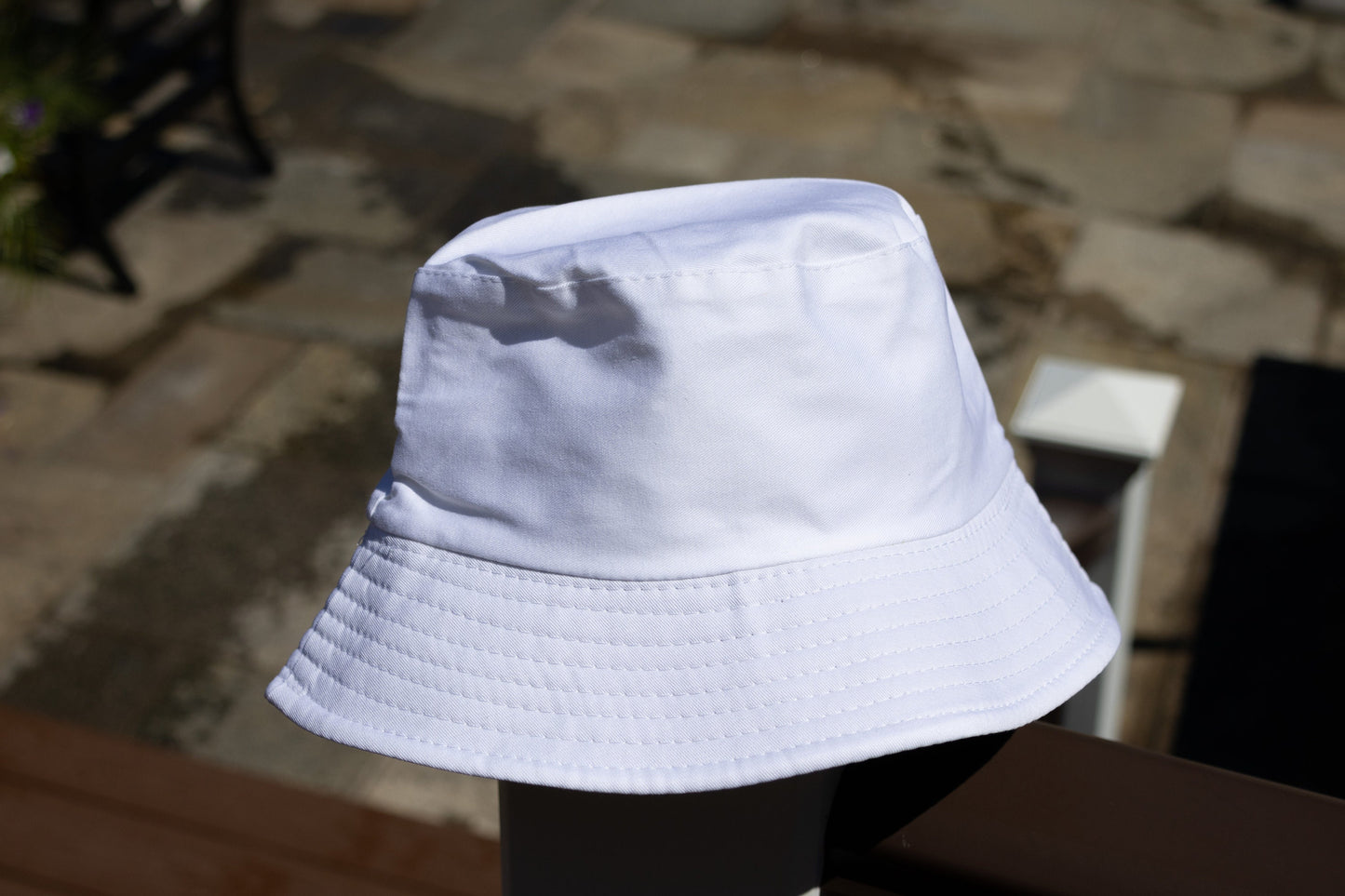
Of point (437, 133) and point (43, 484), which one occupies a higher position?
point (437, 133)

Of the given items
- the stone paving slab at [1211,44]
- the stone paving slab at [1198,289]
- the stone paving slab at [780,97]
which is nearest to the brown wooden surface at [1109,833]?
the stone paving slab at [1198,289]

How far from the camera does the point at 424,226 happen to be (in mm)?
4750

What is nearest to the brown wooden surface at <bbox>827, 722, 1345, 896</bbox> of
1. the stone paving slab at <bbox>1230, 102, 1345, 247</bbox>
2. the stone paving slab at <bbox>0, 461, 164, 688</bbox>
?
the stone paving slab at <bbox>0, 461, 164, 688</bbox>

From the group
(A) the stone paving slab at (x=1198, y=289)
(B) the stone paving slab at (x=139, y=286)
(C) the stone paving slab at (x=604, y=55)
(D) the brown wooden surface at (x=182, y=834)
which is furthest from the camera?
(C) the stone paving slab at (x=604, y=55)

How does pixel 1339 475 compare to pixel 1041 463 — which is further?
pixel 1339 475

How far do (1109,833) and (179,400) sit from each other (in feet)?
12.5

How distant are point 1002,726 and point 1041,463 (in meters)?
1.58

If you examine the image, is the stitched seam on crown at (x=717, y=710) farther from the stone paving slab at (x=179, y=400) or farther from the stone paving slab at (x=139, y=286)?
the stone paving slab at (x=139, y=286)

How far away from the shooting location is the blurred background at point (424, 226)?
10.9 feet

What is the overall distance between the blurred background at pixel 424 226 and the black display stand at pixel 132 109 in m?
0.02

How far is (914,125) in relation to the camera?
517 cm

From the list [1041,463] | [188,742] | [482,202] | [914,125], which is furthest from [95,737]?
[914,125]

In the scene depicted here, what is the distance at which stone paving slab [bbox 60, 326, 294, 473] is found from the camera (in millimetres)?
3852

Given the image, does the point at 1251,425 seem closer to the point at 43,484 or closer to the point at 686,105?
the point at 686,105
